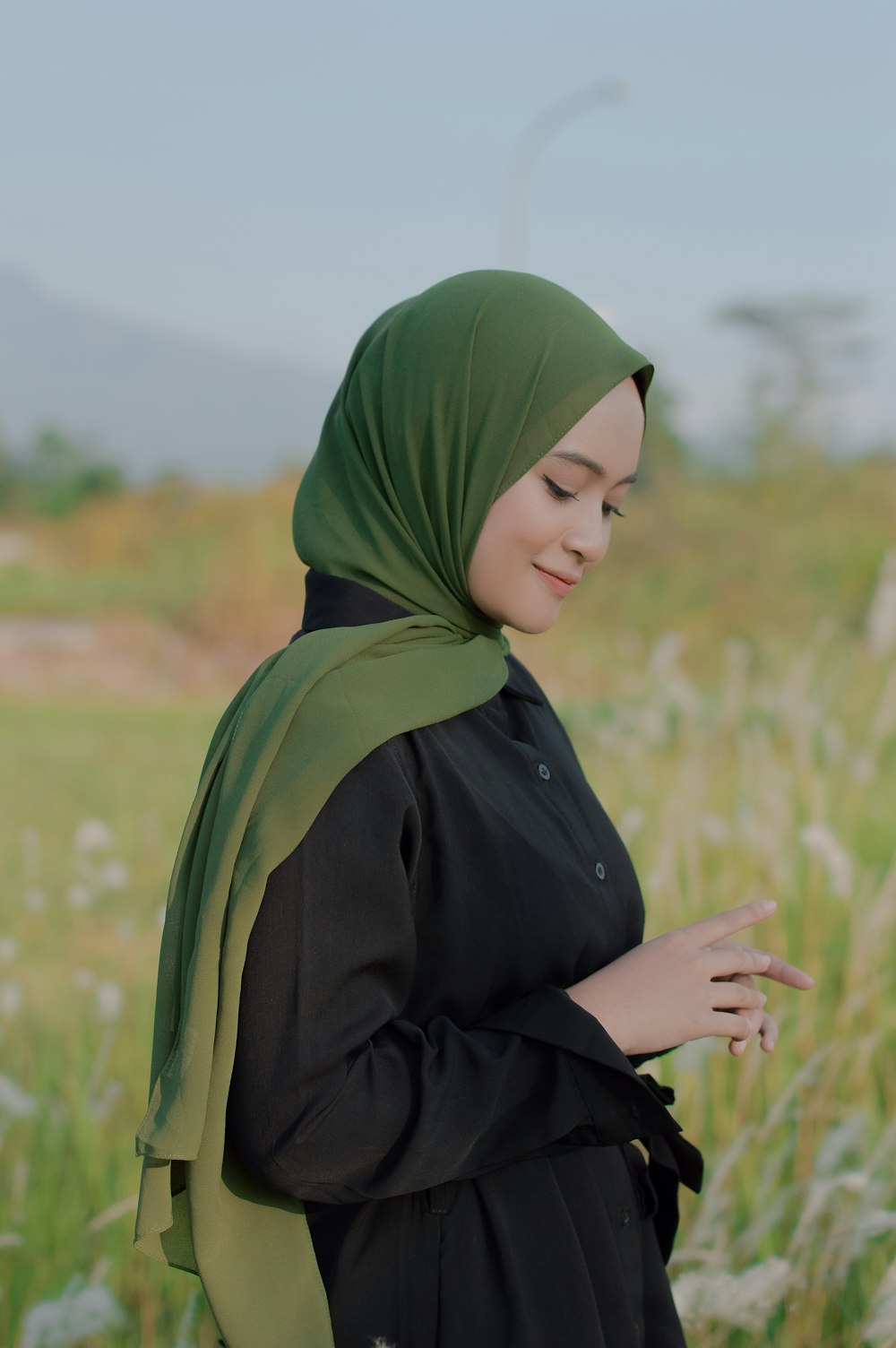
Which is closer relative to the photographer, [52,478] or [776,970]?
[776,970]

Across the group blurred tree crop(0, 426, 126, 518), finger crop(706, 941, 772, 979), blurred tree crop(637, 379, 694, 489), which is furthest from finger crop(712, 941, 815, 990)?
blurred tree crop(0, 426, 126, 518)

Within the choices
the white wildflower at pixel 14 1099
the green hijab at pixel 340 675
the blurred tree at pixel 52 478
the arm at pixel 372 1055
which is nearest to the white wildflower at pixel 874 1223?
the arm at pixel 372 1055

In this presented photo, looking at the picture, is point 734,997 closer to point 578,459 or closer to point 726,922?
point 726,922

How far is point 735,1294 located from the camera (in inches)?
81.1

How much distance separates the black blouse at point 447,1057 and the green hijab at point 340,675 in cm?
3

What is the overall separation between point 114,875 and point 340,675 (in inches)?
93.8

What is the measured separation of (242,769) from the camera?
1.39 meters

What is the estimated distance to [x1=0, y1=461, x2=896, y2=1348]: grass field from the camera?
2.43 m

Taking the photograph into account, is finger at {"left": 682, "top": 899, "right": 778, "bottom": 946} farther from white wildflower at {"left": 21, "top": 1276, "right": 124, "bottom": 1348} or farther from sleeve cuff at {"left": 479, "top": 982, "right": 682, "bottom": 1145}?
white wildflower at {"left": 21, "top": 1276, "right": 124, "bottom": 1348}

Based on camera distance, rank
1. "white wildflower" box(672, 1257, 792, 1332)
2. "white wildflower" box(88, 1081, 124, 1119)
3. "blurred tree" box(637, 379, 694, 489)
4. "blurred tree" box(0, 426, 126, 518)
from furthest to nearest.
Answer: "blurred tree" box(0, 426, 126, 518)
"blurred tree" box(637, 379, 694, 489)
"white wildflower" box(88, 1081, 124, 1119)
"white wildflower" box(672, 1257, 792, 1332)

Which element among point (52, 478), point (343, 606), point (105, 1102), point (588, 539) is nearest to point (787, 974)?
point (588, 539)

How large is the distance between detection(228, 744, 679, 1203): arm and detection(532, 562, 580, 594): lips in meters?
0.31

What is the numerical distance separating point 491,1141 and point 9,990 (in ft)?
7.40

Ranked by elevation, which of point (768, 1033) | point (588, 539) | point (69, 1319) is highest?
point (588, 539)
